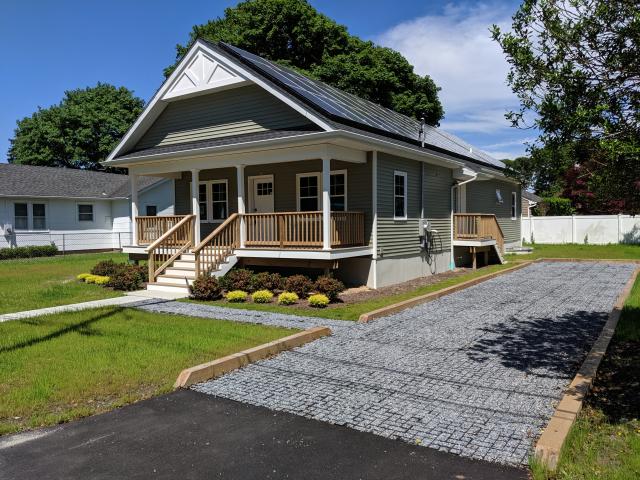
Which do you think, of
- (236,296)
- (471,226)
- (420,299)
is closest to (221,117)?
(236,296)

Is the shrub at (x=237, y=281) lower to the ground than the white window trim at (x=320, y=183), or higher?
lower

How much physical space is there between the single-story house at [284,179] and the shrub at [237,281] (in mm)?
769

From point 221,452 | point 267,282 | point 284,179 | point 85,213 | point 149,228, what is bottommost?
point 221,452

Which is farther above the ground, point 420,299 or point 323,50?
point 323,50

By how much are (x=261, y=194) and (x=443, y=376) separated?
1101cm

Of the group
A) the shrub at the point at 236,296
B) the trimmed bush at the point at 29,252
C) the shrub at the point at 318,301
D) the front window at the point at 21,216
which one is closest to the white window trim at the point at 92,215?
the trimmed bush at the point at 29,252

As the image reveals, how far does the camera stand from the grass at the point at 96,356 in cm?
526

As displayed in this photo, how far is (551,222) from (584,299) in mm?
19928

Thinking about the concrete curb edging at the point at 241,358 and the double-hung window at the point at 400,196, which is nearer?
the concrete curb edging at the point at 241,358

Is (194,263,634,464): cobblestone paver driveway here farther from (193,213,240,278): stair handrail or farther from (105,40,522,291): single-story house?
(193,213,240,278): stair handrail

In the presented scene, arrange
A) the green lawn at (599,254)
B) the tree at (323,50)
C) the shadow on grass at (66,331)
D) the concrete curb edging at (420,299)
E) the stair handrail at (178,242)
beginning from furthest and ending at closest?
the tree at (323,50)
the green lawn at (599,254)
the stair handrail at (178,242)
the concrete curb edging at (420,299)
the shadow on grass at (66,331)

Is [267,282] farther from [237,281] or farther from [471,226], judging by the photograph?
[471,226]

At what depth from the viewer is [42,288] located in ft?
45.3

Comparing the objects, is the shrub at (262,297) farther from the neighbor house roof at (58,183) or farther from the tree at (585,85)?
the neighbor house roof at (58,183)
